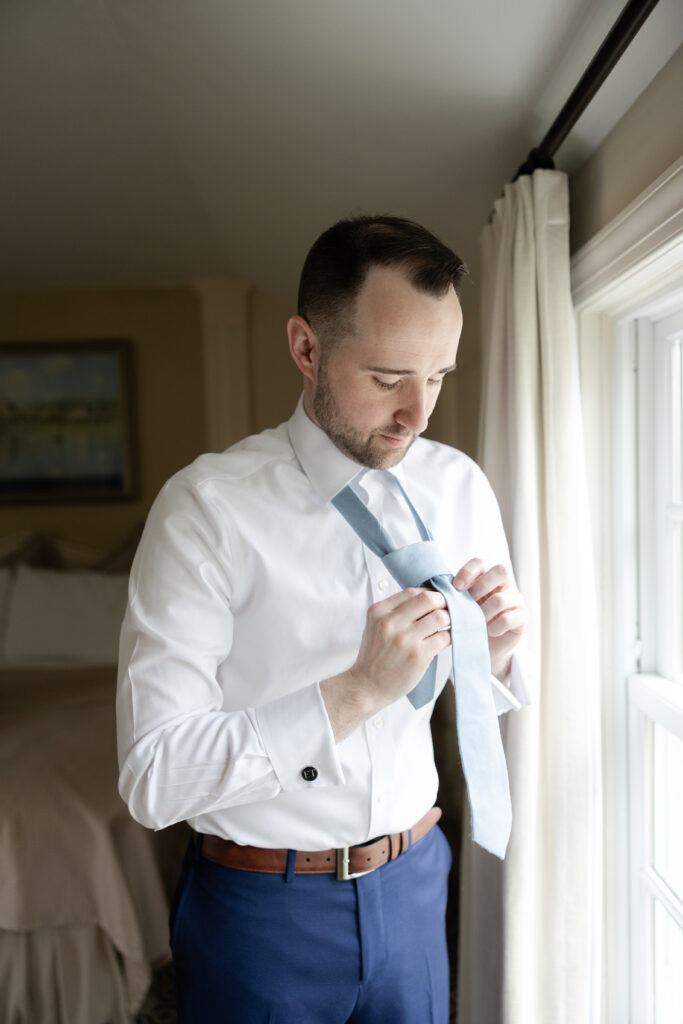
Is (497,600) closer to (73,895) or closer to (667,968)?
(667,968)

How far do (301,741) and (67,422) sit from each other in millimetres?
2966

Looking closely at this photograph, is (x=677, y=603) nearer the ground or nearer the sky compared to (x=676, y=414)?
nearer the ground

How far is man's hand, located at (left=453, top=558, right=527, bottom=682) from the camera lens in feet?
3.11

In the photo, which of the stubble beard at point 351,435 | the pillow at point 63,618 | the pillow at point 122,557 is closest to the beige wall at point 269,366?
the pillow at point 122,557

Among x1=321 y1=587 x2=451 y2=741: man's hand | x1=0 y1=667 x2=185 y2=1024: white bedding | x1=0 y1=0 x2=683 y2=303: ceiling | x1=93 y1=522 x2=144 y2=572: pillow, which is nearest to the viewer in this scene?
x1=321 y1=587 x2=451 y2=741: man's hand

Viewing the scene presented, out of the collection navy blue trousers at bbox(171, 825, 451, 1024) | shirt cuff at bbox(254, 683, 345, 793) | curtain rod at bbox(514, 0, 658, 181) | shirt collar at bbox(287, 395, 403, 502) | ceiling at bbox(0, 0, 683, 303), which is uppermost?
ceiling at bbox(0, 0, 683, 303)

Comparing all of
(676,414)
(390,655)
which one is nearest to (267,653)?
(390,655)

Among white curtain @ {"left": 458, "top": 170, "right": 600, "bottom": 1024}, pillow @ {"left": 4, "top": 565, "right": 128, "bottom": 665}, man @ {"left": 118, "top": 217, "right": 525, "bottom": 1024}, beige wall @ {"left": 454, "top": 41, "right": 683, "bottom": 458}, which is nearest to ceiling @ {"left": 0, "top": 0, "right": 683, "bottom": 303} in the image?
beige wall @ {"left": 454, "top": 41, "right": 683, "bottom": 458}

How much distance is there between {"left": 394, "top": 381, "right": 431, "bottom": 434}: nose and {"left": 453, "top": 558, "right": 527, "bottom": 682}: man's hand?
7.7 inches

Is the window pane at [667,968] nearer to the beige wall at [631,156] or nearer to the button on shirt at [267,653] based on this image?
the button on shirt at [267,653]

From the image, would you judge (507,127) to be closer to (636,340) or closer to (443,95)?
(443,95)

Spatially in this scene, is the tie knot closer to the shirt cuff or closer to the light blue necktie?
the light blue necktie

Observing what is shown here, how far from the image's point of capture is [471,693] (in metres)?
0.91

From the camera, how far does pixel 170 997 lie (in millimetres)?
2070
